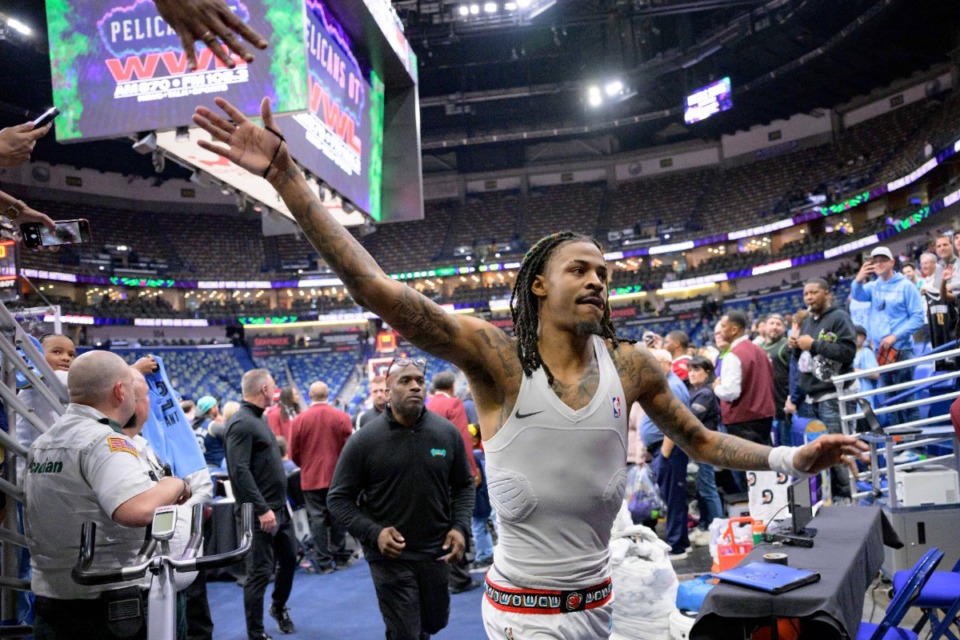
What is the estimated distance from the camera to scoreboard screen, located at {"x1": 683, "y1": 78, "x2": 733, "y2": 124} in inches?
1077

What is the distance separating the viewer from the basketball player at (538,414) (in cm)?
202

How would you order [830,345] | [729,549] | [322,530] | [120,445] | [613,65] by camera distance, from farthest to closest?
[613,65]
[322,530]
[830,345]
[729,549]
[120,445]

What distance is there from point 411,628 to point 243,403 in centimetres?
250

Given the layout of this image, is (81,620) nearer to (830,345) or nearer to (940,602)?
(940,602)

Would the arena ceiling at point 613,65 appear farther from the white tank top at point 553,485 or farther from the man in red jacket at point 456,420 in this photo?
the white tank top at point 553,485

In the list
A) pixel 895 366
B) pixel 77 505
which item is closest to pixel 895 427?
pixel 895 366

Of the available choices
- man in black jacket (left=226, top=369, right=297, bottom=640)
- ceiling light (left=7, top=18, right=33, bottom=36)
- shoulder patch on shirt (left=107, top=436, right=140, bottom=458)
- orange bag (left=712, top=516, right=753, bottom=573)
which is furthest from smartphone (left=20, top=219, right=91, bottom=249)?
ceiling light (left=7, top=18, right=33, bottom=36)

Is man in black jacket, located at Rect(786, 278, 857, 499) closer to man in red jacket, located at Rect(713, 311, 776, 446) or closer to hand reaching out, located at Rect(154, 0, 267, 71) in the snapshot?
man in red jacket, located at Rect(713, 311, 776, 446)

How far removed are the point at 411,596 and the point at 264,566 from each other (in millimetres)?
1984

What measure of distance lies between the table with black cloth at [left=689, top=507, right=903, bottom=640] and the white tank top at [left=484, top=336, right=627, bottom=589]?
0.80m

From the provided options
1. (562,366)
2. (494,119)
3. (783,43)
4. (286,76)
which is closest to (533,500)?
(562,366)

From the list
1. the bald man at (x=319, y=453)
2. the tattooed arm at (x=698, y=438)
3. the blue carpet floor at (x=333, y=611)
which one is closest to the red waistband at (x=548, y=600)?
the tattooed arm at (x=698, y=438)

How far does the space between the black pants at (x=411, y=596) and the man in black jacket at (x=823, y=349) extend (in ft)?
11.9

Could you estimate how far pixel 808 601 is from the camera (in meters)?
2.57
